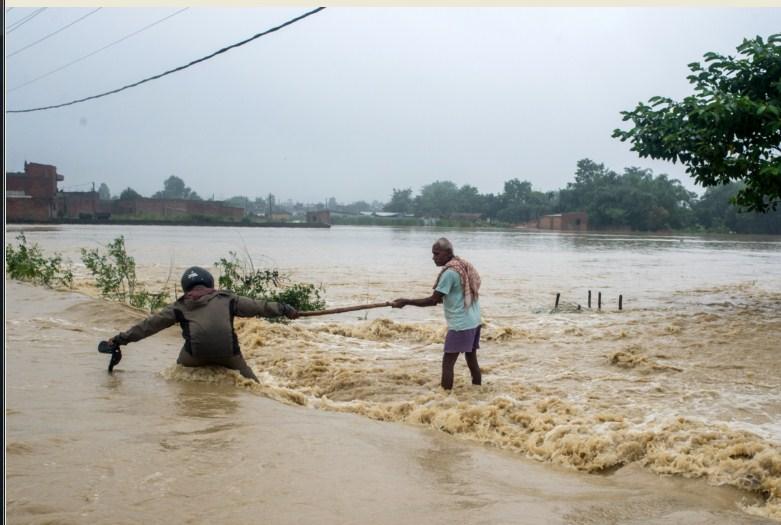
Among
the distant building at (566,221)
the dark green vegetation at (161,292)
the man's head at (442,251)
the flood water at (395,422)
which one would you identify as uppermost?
the distant building at (566,221)

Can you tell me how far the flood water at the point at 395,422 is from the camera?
3.81m

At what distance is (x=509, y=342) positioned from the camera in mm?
10789

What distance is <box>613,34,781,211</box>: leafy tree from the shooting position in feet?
37.0

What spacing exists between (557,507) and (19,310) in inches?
371

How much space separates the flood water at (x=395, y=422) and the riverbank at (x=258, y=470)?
2cm

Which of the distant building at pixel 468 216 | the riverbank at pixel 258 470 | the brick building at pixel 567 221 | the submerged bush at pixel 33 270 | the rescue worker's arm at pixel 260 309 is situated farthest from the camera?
the distant building at pixel 468 216

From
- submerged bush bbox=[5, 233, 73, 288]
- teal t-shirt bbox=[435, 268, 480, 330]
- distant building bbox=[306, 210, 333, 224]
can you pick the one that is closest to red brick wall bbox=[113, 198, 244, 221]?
distant building bbox=[306, 210, 333, 224]

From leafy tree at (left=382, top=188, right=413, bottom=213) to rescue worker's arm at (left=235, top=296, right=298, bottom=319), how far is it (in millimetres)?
95229

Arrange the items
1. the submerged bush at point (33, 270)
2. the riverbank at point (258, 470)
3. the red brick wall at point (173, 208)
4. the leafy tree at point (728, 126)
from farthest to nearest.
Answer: the red brick wall at point (173, 208), the submerged bush at point (33, 270), the leafy tree at point (728, 126), the riverbank at point (258, 470)

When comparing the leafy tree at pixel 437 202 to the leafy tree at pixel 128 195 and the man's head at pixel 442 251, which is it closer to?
the leafy tree at pixel 128 195

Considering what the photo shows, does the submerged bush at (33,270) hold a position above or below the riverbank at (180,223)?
below

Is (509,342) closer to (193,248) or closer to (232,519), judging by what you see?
(232,519)

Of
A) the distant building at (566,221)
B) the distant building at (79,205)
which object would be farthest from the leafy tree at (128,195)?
the distant building at (566,221)

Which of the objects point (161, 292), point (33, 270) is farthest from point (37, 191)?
point (161, 292)
